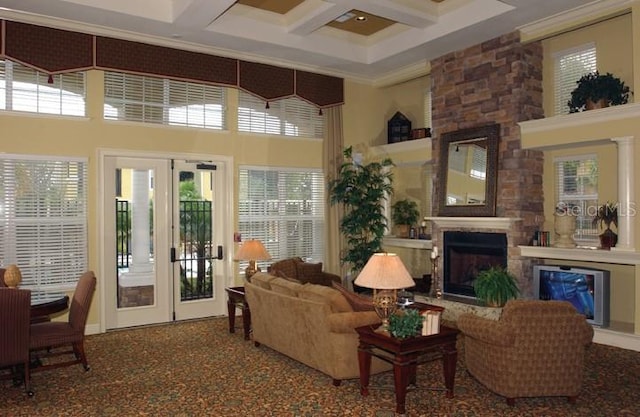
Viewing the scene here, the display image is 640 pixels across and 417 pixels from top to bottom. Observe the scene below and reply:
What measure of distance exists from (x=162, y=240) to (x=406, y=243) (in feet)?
13.4

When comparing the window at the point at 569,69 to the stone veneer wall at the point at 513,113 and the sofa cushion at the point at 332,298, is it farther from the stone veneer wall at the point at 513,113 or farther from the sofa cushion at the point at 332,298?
the sofa cushion at the point at 332,298

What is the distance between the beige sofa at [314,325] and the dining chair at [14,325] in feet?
7.53

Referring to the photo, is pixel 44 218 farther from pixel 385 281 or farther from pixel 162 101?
pixel 385 281

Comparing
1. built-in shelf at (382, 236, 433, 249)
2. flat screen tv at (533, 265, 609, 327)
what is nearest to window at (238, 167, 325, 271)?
built-in shelf at (382, 236, 433, 249)

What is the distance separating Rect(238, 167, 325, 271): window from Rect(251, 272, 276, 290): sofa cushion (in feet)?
6.78

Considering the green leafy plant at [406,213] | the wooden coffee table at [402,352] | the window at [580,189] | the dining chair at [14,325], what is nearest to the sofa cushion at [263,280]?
the wooden coffee table at [402,352]

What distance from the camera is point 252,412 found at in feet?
13.8

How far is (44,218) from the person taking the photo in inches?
261

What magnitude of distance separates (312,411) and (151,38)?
18.0 feet

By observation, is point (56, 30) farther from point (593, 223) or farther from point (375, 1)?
point (593, 223)

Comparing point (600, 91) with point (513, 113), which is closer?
point (600, 91)

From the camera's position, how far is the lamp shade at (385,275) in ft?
14.2

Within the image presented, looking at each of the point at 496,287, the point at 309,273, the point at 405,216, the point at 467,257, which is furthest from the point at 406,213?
the point at 496,287

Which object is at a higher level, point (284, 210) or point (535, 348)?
Result: point (284, 210)
